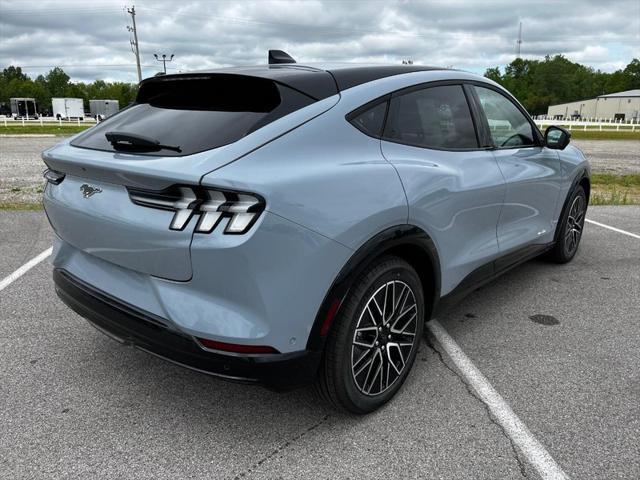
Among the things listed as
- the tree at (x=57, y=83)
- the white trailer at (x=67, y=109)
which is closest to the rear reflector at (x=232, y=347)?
the white trailer at (x=67, y=109)

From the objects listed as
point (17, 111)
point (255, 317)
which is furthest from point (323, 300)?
point (17, 111)

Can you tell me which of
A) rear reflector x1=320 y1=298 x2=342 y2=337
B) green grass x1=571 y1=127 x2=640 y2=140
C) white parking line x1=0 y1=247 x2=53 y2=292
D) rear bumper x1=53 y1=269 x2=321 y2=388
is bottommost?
green grass x1=571 y1=127 x2=640 y2=140

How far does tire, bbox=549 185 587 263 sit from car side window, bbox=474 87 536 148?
1041 mm

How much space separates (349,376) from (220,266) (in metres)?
0.86

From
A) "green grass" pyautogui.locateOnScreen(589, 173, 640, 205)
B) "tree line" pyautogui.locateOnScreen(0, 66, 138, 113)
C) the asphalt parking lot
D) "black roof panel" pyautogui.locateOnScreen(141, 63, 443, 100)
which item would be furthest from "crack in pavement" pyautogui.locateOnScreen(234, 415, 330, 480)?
"tree line" pyautogui.locateOnScreen(0, 66, 138, 113)

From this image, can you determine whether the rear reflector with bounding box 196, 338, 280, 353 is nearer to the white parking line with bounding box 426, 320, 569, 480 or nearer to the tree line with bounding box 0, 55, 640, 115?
the white parking line with bounding box 426, 320, 569, 480

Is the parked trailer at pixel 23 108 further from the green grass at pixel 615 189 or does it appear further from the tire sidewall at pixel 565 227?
the tire sidewall at pixel 565 227

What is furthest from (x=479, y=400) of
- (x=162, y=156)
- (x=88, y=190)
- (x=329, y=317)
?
(x=88, y=190)

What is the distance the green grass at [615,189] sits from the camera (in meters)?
9.29

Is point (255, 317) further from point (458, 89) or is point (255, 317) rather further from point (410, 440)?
point (458, 89)

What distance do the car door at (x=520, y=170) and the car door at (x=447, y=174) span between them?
18cm

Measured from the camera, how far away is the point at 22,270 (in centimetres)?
481

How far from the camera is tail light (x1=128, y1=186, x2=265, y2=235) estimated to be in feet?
6.72

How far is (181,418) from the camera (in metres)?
2.68
